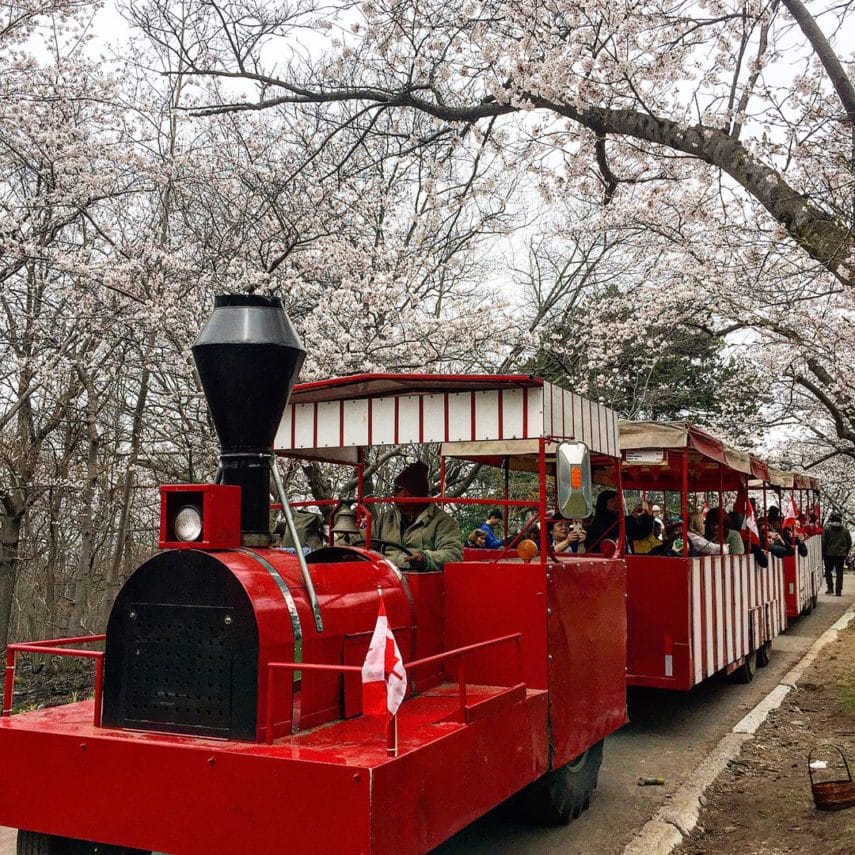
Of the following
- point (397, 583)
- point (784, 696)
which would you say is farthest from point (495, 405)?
point (784, 696)

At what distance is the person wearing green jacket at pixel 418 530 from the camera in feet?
18.7

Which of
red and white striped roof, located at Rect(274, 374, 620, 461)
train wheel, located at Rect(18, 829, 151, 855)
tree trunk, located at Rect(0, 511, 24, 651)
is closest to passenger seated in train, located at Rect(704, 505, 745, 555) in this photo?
red and white striped roof, located at Rect(274, 374, 620, 461)

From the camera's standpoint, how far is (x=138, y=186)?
44.3 ft

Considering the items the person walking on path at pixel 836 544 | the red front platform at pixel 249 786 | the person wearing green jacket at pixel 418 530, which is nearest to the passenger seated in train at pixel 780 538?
the person walking on path at pixel 836 544

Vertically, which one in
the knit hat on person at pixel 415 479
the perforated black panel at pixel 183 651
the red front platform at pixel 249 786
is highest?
the knit hat on person at pixel 415 479

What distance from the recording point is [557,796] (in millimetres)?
5723

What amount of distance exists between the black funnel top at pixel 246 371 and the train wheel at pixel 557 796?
2664mm

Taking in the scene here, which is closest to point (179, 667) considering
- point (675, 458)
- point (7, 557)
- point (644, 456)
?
point (644, 456)

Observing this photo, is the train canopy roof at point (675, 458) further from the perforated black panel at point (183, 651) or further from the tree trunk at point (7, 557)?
the tree trunk at point (7, 557)

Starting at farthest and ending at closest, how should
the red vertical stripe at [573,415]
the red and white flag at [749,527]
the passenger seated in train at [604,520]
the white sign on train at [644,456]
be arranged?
the red and white flag at [749,527]
the passenger seated in train at [604,520]
the white sign on train at [644,456]
the red vertical stripe at [573,415]

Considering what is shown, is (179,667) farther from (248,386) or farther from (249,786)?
(248,386)

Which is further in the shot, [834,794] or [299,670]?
[834,794]

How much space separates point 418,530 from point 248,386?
1.90 m

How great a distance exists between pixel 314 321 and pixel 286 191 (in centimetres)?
182
